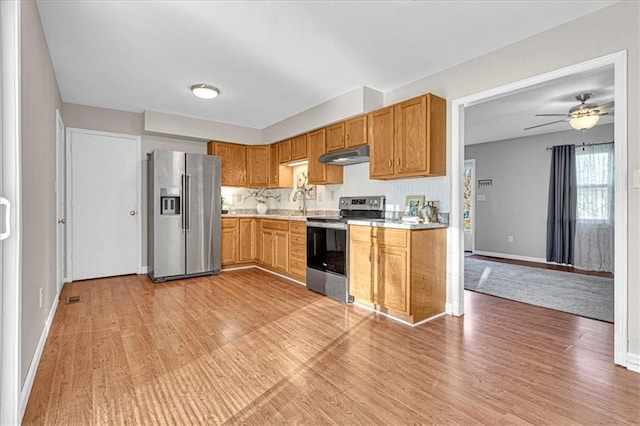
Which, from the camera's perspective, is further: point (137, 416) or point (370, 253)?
point (370, 253)

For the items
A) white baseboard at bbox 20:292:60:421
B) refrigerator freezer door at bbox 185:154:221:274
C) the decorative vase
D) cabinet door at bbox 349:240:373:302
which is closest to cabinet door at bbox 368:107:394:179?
cabinet door at bbox 349:240:373:302

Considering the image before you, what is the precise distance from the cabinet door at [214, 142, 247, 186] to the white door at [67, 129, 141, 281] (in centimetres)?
124

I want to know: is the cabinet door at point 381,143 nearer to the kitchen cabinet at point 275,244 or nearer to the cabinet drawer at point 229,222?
A: the kitchen cabinet at point 275,244

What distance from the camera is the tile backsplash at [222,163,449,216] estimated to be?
11.3ft

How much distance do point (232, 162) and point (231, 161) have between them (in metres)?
0.02

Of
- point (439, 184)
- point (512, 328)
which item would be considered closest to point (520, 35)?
point (439, 184)

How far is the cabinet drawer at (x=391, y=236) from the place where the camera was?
2.95m

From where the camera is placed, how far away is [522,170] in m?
6.51

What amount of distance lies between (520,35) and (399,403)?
2.90 m

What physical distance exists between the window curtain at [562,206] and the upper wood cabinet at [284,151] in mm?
4827

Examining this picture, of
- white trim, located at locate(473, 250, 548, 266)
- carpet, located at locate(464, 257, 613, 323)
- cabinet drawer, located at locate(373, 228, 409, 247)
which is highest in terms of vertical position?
cabinet drawer, located at locate(373, 228, 409, 247)

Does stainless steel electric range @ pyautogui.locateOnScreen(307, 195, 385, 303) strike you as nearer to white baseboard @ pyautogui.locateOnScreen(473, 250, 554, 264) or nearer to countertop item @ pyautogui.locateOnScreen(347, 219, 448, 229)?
countertop item @ pyautogui.locateOnScreen(347, 219, 448, 229)

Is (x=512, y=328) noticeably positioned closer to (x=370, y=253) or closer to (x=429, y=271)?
(x=429, y=271)

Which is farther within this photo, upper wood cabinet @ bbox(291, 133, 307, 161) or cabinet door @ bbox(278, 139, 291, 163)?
cabinet door @ bbox(278, 139, 291, 163)
